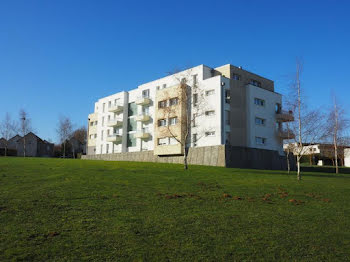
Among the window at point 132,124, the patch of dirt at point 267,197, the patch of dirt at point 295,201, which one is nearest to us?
the patch of dirt at point 295,201

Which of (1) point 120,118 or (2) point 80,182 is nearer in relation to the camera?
(2) point 80,182

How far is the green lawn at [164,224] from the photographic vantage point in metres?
6.72

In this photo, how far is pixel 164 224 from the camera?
8.62 m

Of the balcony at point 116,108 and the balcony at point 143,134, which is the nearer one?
the balcony at point 143,134

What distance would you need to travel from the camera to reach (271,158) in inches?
1609

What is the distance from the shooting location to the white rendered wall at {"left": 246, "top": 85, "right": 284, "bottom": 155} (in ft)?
134

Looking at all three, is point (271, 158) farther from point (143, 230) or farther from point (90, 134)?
point (90, 134)

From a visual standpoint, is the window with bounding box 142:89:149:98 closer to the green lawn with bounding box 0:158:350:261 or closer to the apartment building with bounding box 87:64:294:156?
the apartment building with bounding box 87:64:294:156

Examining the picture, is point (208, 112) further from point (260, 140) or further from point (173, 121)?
point (260, 140)

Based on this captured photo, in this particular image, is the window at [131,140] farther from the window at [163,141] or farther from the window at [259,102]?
the window at [259,102]

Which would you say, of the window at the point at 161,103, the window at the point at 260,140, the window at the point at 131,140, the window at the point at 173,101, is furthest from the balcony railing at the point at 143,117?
the window at the point at 260,140

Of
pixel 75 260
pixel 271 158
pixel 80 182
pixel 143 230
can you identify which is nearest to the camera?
pixel 75 260

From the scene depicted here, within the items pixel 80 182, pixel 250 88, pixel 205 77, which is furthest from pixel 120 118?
pixel 80 182

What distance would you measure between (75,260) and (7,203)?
5.47 metres
